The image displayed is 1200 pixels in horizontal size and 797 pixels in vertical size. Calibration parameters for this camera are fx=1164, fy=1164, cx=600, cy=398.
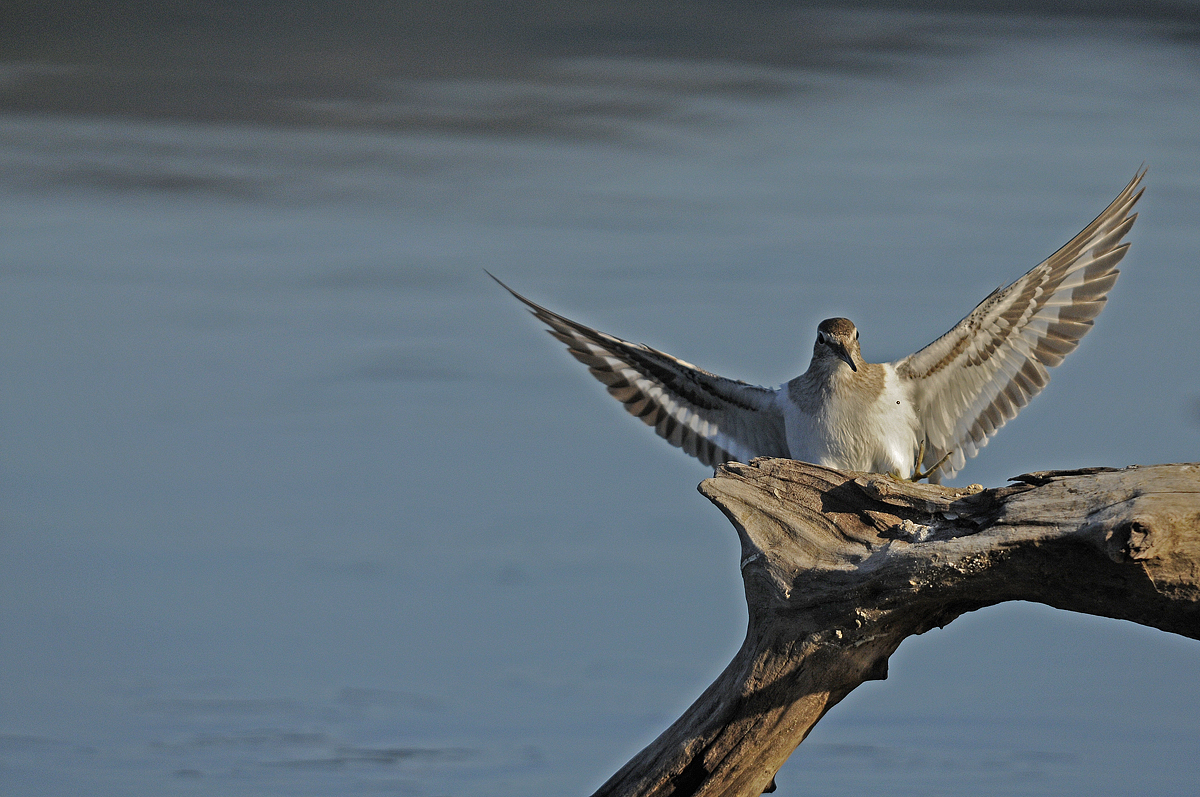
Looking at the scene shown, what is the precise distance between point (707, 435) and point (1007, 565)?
15.5 ft

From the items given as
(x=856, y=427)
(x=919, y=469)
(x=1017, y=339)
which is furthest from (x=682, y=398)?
(x=1017, y=339)

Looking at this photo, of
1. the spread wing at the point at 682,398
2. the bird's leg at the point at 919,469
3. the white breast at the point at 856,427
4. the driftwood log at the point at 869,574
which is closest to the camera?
the driftwood log at the point at 869,574

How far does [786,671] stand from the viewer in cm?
699

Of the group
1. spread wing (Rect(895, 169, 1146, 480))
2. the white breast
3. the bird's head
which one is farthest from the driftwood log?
spread wing (Rect(895, 169, 1146, 480))

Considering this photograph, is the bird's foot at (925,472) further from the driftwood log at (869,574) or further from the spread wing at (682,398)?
the driftwood log at (869,574)

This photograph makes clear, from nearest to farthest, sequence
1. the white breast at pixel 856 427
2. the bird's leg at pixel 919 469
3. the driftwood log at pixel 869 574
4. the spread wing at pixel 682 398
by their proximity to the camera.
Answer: the driftwood log at pixel 869 574 → the white breast at pixel 856 427 → the bird's leg at pixel 919 469 → the spread wing at pixel 682 398

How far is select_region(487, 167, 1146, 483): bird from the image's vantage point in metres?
9.60

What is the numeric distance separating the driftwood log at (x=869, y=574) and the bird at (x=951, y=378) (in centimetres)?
240

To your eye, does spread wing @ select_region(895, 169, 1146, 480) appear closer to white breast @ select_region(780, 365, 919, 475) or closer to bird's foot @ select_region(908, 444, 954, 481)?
bird's foot @ select_region(908, 444, 954, 481)

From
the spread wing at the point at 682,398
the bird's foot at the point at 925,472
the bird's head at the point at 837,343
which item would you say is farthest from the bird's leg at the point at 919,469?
the spread wing at the point at 682,398

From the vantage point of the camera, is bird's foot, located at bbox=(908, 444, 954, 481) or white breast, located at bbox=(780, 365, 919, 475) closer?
white breast, located at bbox=(780, 365, 919, 475)

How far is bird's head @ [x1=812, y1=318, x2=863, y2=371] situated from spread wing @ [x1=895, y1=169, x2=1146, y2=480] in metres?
0.46

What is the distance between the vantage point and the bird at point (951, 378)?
960 cm

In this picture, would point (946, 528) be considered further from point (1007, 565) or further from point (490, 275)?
point (490, 275)
